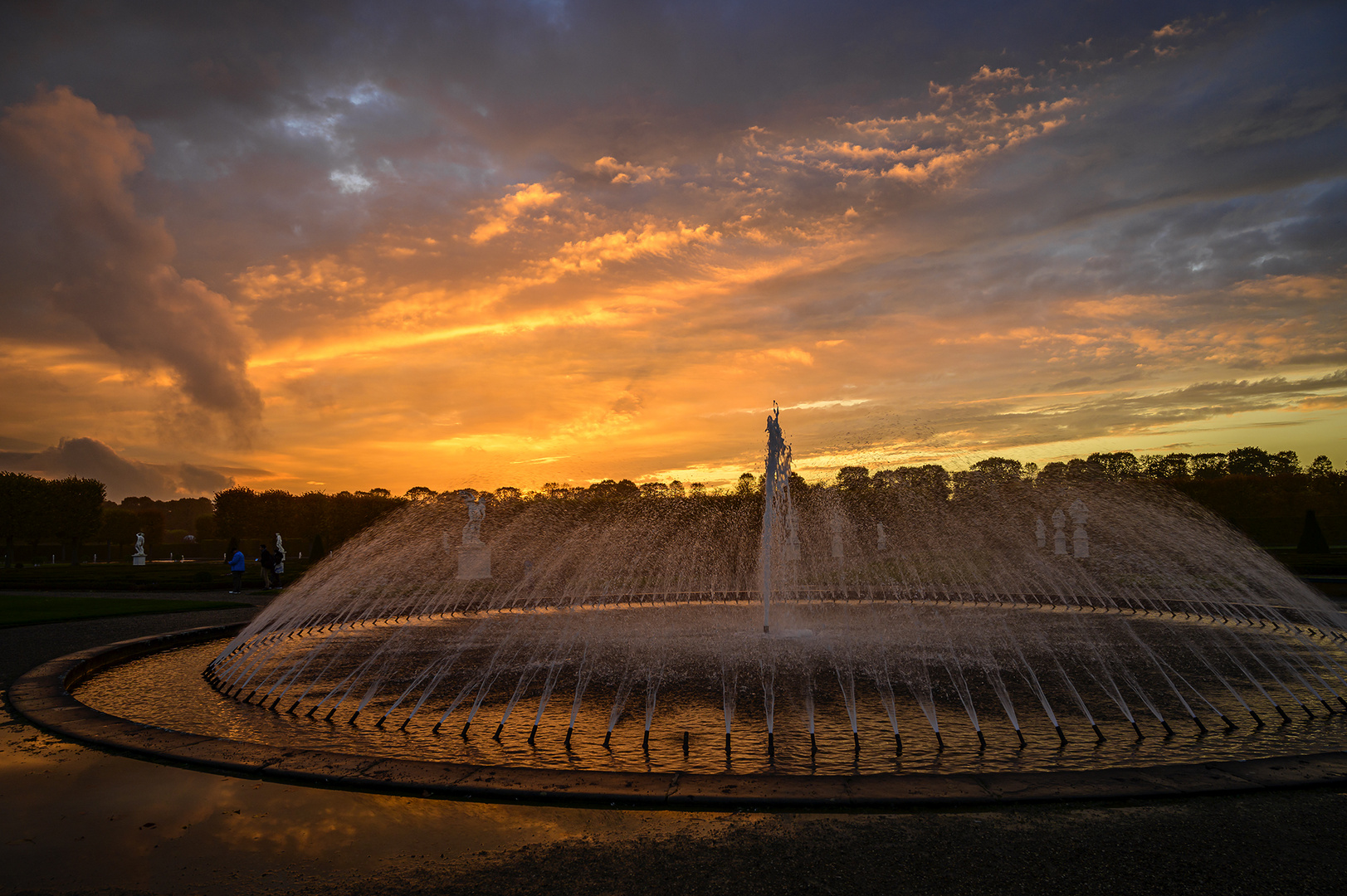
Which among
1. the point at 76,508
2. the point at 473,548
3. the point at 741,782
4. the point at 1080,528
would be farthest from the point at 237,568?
the point at 76,508

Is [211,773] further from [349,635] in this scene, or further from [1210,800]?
[349,635]

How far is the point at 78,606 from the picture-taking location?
A: 27172mm

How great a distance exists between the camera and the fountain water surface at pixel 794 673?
31.1ft

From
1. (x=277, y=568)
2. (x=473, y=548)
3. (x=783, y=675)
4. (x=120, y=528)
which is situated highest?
(x=120, y=528)

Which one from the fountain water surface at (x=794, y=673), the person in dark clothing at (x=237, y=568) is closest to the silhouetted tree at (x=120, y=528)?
the person in dark clothing at (x=237, y=568)

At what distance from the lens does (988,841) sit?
6.18m

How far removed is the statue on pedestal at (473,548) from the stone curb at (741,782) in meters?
37.0

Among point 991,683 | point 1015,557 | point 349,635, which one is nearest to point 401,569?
point 349,635

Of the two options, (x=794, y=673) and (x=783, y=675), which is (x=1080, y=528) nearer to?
(x=794, y=673)

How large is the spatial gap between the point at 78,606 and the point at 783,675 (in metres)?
26.5

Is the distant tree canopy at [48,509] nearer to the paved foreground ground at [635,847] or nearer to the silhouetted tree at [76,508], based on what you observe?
the silhouetted tree at [76,508]

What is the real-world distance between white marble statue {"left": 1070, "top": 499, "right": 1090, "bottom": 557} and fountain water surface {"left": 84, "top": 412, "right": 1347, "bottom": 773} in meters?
7.09

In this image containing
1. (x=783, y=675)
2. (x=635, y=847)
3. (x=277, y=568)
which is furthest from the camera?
(x=277, y=568)

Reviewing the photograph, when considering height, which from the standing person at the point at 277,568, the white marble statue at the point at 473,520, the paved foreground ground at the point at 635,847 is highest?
the white marble statue at the point at 473,520
